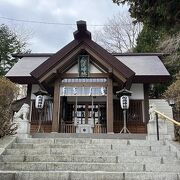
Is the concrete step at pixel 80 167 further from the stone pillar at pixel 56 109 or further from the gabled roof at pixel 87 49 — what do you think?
the gabled roof at pixel 87 49

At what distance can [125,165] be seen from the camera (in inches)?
241

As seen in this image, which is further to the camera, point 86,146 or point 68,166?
point 86,146

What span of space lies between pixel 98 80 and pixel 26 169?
8067mm

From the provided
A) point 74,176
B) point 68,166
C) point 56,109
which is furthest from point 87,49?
point 74,176

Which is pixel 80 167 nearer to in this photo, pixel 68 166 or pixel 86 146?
pixel 68 166

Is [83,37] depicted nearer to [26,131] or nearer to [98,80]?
[98,80]

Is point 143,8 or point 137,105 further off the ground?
point 143,8

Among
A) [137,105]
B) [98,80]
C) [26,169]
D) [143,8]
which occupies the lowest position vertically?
[26,169]

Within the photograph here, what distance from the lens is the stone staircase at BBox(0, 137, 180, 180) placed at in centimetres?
528

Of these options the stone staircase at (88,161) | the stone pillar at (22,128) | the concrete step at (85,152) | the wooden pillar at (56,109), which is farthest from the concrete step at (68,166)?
the wooden pillar at (56,109)

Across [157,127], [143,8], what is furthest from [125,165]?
[143,8]

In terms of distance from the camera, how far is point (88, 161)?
6.54 metres

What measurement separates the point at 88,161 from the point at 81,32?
27.1 feet

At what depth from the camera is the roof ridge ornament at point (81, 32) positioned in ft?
42.6
